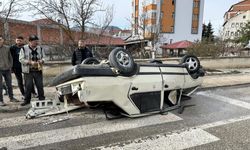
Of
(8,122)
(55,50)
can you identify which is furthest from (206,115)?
(55,50)

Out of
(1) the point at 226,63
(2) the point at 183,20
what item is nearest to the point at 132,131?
(1) the point at 226,63

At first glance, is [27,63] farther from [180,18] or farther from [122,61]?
[180,18]

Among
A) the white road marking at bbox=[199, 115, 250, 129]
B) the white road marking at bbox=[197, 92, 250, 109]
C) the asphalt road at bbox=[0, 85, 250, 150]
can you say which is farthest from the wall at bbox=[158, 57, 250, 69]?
the white road marking at bbox=[199, 115, 250, 129]

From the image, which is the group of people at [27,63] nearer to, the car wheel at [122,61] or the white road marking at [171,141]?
the car wheel at [122,61]

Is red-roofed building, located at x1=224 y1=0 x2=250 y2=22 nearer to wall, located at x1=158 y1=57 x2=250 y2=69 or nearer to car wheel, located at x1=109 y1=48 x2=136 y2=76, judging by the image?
wall, located at x1=158 y1=57 x2=250 y2=69

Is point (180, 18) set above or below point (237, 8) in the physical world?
below

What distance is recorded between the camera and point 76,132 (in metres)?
4.18

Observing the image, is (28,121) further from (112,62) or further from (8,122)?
(112,62)

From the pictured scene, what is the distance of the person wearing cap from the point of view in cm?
537

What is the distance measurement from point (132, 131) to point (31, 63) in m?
2.84

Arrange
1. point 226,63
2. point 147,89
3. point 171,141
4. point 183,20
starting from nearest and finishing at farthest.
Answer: point 171,141, point 147,89, point 226,63, point 183,20

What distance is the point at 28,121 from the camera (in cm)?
471

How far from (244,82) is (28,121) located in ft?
27.5

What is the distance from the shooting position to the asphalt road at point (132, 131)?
12.1 feet
